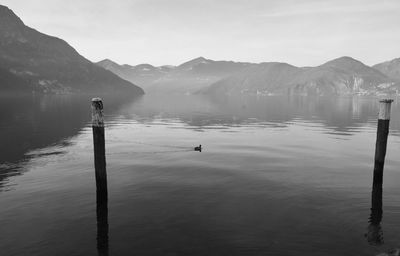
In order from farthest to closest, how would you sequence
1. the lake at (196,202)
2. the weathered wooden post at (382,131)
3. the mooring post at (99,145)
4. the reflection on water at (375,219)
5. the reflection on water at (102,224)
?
the weathered wooden post at (382,131) → the mooring post at (99,145) → the reflection on water at (375,219) → the lake at (196,202) → the reflection on water at (102,224)

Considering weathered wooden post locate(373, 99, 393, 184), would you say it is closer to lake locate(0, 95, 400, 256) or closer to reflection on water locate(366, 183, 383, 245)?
reflection on water locate(366, 183, 383, 245)

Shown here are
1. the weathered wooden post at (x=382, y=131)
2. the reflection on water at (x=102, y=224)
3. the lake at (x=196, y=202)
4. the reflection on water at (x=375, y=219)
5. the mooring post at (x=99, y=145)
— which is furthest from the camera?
the weathered wooden post at (x=382, y=131)

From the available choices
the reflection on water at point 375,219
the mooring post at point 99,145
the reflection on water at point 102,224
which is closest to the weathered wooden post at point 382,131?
the reflection on water at point 375,219

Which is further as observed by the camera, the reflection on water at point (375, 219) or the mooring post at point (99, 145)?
the mooring post at point (99, 145)

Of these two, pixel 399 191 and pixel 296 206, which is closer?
pixel 296 206

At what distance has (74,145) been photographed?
145 feet

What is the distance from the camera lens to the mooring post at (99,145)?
20266 mm

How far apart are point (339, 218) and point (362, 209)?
9.30ft

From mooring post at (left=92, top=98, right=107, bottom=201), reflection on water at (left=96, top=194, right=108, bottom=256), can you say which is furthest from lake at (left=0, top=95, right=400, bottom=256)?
mooring post at (left=92, top=98, right=107, bottom=201)

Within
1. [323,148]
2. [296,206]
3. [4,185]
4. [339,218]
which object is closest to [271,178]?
[296,206]

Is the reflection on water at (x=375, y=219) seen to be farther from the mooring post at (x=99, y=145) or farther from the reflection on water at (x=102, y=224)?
the mooring post at (x=99, y=145)

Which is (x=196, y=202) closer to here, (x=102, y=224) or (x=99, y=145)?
(x=102, y=224)

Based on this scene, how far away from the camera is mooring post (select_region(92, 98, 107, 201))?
20266mm

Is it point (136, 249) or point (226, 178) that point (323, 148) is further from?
point (136, 249)
